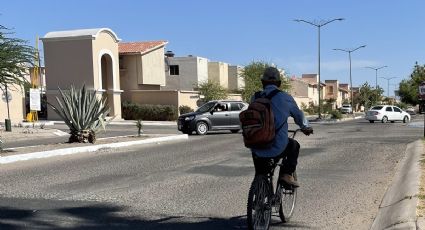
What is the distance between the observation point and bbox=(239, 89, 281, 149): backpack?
18.3 feet

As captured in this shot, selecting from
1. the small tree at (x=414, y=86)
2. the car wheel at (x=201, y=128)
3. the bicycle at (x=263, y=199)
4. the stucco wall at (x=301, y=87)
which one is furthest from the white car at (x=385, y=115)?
the stucco wall at (x=301, y=87)

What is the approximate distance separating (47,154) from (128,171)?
384 centimetres

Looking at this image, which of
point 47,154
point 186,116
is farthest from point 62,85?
point 47,154

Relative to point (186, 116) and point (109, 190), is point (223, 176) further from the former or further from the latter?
point (186, 116)

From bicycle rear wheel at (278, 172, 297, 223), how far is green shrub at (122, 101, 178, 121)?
37.8 meters

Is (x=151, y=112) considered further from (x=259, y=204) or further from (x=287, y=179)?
(x=259, y=204)

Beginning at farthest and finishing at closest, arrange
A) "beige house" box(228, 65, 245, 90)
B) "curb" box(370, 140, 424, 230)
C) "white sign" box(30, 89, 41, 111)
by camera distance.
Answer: "beige house" box(228, 65, 245, 90)
"white sign" box(30, 89, 41, 111)
"curb" box(370, 140, 424, 230)

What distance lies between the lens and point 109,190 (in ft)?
29.1

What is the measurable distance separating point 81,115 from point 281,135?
1184 centimetres

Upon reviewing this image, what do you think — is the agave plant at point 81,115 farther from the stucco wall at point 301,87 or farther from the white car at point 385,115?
the stucco wall at point 301,87

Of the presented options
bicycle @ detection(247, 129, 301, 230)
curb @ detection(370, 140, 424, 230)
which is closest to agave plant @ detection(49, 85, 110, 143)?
curb @ detection(370, 140, 424, 230)

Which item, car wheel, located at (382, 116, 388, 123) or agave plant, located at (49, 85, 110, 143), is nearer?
agave plant, located at (49, 85, 110, 143)

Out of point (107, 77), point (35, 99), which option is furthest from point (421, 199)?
point (107, 77)

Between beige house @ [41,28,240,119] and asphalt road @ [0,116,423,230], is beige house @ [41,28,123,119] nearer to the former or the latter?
beige house @ [41,28,240,119]
